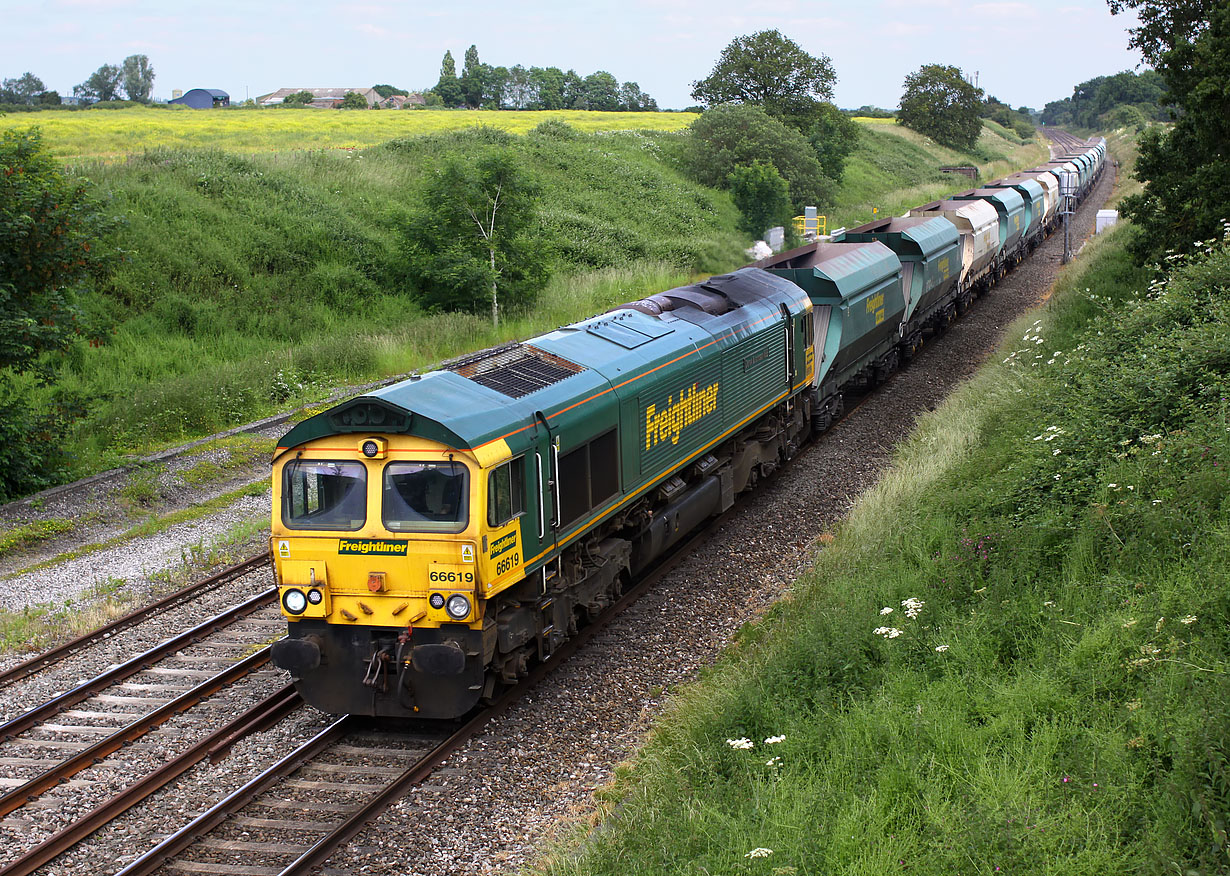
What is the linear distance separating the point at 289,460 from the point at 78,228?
33.7 feet

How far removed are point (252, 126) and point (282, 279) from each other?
33.8 m

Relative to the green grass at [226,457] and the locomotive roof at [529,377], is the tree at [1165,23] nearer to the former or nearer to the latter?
the locomotive roof at [529,377]

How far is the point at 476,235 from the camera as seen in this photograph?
30250 millimetres

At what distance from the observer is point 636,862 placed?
661 cm

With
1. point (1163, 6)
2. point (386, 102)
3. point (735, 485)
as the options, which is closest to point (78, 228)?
point (735, 485)

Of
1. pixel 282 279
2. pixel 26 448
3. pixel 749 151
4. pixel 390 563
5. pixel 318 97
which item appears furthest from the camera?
pixel 318 97

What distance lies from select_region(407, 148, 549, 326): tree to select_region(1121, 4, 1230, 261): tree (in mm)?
16773

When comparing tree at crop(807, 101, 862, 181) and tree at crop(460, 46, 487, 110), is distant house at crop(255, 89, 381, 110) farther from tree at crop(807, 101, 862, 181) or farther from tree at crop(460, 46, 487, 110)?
tree at crop(807, 101, 862, 181)

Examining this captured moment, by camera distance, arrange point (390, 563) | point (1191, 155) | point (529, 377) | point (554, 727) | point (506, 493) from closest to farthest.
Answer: point (390, 563) < point (506, 493) < point (554, 727) < point (529, 377) < point (1191, 155)

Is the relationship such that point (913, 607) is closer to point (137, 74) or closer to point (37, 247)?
point (37, 247)

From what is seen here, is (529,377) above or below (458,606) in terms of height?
above

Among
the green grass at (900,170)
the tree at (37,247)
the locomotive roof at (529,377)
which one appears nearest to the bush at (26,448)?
the tree at (37,247)

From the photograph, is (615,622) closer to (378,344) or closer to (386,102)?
(378,344)

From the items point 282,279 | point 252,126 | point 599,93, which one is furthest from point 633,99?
point 282,279
